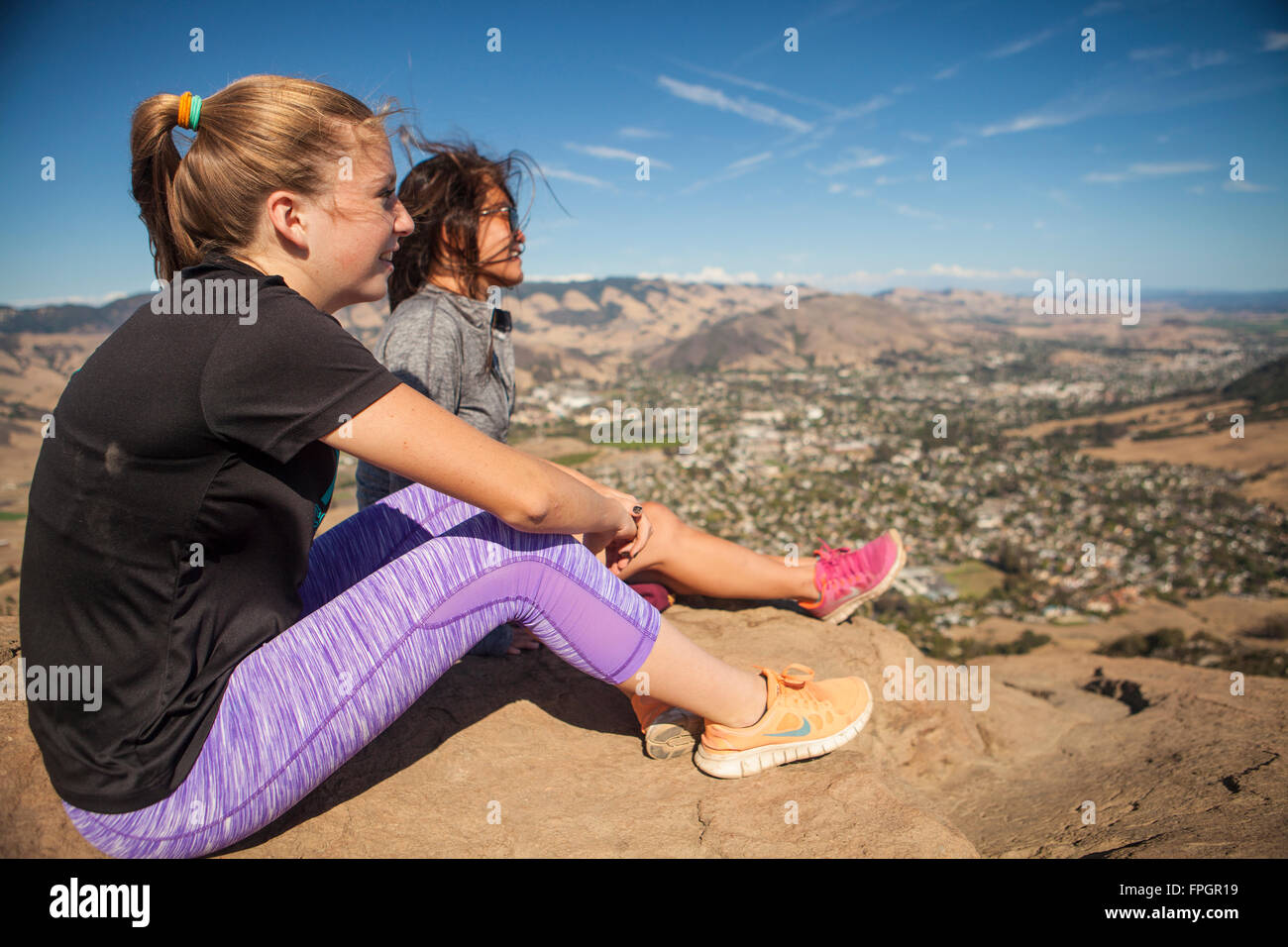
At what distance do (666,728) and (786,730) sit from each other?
17.3 inches

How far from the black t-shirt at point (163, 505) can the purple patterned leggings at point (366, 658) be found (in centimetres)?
8

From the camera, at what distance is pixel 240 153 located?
5.44 ft

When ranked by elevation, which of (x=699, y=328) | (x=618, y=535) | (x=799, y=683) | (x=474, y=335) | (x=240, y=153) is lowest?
(x=799, y=683)

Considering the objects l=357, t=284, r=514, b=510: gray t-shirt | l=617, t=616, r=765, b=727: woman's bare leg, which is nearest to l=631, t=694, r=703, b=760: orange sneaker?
l=617, t=616, r=765, b=727: woman's bare leg

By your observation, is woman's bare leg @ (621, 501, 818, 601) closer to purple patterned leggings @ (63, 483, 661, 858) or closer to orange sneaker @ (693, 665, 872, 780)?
orange sneaker @ (693, 665, 872, 780)

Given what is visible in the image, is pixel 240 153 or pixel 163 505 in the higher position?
pixel 240 153

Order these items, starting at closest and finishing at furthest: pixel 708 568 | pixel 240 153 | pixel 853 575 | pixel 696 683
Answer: pixel 240 153 < pixel 696 683 < pixel 708 568 < pixel 853 575

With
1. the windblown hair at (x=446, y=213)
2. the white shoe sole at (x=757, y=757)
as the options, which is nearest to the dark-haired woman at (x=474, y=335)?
the windblown hair at (x=446, y=213)

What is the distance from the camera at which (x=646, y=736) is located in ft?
8.21

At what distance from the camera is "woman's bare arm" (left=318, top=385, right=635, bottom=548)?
5.13 feet

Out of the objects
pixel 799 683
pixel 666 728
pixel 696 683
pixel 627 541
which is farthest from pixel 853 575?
pixel 696 683

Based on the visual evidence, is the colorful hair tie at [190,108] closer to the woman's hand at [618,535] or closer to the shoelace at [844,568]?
the woman's hand at [618,535]

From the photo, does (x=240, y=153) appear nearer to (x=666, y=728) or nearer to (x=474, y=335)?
(x=474, y=335)
